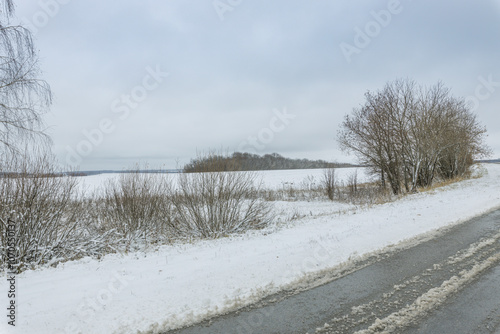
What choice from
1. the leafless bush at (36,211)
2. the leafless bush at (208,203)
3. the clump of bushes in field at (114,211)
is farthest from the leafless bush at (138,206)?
the leafless bush at (36,211)

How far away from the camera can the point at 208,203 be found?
10000mm

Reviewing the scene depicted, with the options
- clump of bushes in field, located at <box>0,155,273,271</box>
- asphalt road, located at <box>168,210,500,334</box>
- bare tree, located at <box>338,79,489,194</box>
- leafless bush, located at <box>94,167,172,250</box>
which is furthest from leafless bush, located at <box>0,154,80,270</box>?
bare tree, located at <box>338,79,489,194</box>

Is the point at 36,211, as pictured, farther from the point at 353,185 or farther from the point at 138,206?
the point at 353,185

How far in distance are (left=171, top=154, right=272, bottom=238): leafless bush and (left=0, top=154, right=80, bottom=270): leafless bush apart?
3.45 metres

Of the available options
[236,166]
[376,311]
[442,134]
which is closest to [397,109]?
[442,134]

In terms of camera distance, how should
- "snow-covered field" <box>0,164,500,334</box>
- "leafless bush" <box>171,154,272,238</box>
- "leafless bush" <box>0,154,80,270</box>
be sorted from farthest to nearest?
1. "leafless bush" <box>171,154,272,238</box>
2. "leafless bush" <box>0,154,80,270</box>
3. "snow-covered field" <box>0,164,500,334</box>

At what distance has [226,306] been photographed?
3721 millimetres

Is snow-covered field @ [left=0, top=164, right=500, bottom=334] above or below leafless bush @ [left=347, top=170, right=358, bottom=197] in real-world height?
below

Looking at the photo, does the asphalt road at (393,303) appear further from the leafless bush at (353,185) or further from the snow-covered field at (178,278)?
the leafless bush at (353,185)

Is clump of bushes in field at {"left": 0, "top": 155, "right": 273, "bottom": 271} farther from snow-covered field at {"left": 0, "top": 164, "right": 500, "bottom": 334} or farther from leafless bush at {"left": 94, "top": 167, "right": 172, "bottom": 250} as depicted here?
snow-covered field at {"left": 0, "top": 164, "right": 500, "bottom": 334}

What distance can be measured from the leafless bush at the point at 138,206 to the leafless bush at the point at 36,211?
6.55ft

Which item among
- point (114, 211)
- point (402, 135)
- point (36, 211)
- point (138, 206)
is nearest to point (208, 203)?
point (138, 206)

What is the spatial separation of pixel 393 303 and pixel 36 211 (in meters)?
7.90

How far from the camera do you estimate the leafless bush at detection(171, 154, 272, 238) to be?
996 centimetres
